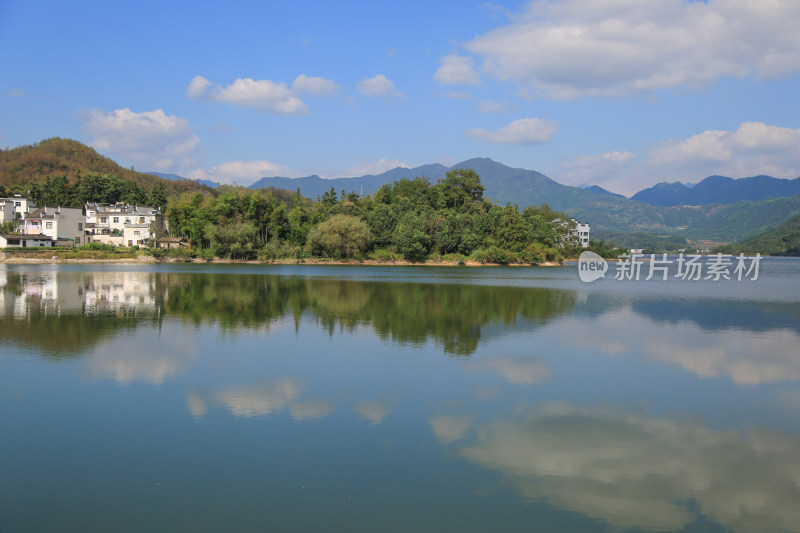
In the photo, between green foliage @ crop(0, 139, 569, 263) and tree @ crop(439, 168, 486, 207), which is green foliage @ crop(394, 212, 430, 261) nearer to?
green foliage @ crop(0, 139, 569, 263)

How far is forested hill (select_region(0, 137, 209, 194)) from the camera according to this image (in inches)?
4033

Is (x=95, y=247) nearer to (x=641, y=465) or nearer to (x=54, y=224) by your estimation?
(x=54, y=224)

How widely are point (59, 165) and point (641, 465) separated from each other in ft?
418

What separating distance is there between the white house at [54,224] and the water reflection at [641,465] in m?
70.6

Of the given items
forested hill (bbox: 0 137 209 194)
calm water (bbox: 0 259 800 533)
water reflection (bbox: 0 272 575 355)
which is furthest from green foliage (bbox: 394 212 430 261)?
forested hill (bbox: 0 137 209 194)

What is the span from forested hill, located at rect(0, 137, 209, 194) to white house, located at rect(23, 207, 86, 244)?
35.4 m

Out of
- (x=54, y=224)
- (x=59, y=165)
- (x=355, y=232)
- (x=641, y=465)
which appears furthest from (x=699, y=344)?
(x=59, y=165)

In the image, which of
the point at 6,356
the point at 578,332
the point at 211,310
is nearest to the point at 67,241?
the point at 211,310

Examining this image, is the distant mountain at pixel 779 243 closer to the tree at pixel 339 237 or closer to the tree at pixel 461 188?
the tree at pixel 461 188

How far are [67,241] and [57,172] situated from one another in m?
51.7

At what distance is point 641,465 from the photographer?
21.0 feet

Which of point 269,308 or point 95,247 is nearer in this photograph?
point 269,308

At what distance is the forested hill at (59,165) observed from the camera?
102438 millimetres

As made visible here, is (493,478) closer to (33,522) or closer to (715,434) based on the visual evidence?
(715,434)
